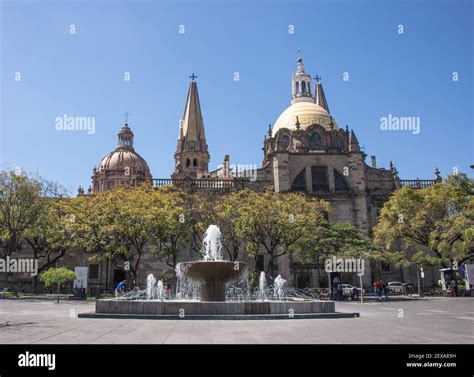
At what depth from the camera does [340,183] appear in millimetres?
49250

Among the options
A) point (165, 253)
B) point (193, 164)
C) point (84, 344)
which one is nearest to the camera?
point (84, 344)

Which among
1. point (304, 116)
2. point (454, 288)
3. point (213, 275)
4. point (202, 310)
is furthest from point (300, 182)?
point (202, 310)

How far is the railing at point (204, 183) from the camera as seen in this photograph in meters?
46.1

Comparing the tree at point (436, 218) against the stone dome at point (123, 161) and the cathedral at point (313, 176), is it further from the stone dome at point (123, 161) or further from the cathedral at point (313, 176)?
the stone dome at point (123, 161)

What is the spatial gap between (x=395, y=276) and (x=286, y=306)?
116 feet

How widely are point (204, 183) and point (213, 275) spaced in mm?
30946

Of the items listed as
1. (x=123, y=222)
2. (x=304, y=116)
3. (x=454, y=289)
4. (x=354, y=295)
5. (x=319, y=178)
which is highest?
(x=304, y=116)

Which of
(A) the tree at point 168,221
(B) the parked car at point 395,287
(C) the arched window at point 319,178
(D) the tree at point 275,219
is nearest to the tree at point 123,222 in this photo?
(A) the tree at point 168,221

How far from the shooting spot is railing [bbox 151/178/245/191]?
46.1 m

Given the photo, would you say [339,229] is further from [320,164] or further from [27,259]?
[27,259]

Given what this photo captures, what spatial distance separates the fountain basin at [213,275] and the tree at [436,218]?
21.0 m

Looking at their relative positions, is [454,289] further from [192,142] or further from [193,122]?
[193,122]

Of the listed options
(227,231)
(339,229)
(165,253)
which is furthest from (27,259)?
(339,229)
